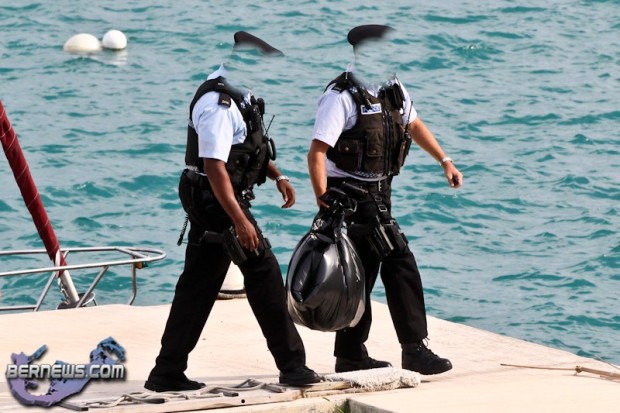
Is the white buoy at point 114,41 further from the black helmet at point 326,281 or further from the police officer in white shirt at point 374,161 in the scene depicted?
the black helmet at point 326,281

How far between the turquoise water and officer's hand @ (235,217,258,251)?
4433 millimetres

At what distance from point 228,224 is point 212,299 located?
374 mm

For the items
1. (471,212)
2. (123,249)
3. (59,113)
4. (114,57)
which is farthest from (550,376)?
(114,57)

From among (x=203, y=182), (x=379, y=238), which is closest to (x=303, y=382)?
(x=379, y=238)

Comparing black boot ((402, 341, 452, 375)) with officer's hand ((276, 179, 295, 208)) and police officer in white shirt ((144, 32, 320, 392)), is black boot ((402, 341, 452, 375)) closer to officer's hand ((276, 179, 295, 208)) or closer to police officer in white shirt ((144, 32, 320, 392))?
police officer in white shirt ((144, 32, 320, 392))

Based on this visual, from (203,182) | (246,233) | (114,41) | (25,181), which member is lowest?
(25,181)

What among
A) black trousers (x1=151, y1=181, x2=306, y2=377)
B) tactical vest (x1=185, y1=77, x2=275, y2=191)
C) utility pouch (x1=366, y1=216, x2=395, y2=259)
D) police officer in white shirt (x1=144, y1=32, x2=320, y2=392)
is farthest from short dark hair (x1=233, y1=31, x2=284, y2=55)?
utility pouch (x1=366, y1=216, x2=395, y2=259)

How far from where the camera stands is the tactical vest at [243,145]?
5707 millimetres

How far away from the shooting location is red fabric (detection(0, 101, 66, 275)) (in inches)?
331

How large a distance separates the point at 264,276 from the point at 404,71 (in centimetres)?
1333

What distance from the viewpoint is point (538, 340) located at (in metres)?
9.74

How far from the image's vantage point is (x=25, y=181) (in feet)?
27.9

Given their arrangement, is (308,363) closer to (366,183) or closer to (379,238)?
(379,238)

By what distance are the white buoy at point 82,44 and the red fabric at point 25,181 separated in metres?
12.0
